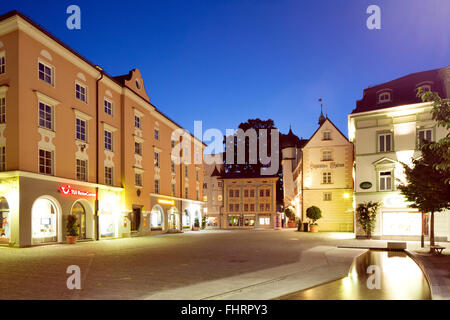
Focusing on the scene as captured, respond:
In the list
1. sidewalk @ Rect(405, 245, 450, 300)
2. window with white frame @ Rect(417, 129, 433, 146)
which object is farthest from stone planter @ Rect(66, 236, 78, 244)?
window with white frame @ Rect(417, 129, 433, 146)

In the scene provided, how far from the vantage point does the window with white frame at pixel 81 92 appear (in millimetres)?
26675

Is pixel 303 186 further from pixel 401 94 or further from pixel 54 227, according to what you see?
pixel 54 227

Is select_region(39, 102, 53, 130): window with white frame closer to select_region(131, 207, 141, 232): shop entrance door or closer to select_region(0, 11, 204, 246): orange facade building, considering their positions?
select_region(0, 11, 204, 246): orange facade building

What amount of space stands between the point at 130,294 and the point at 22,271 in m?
5.34

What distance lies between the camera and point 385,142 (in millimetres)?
29156

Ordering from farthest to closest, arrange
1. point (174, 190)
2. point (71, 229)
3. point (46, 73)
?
point (174, 190), point (71, 229), point (46, 73)

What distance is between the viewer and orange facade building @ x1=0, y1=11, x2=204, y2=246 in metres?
21.2

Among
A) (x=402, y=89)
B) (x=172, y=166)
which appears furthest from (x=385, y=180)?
(x=172, y=166)

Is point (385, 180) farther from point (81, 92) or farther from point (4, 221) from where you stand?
point (4, 221)

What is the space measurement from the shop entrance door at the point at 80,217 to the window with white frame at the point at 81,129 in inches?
188

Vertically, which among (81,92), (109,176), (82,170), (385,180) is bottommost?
(385,180)

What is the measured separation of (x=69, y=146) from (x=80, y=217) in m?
5.44

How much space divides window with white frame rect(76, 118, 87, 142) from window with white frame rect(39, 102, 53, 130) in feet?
9.00

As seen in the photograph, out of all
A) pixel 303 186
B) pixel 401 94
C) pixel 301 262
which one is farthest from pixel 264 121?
pixel 301 262
